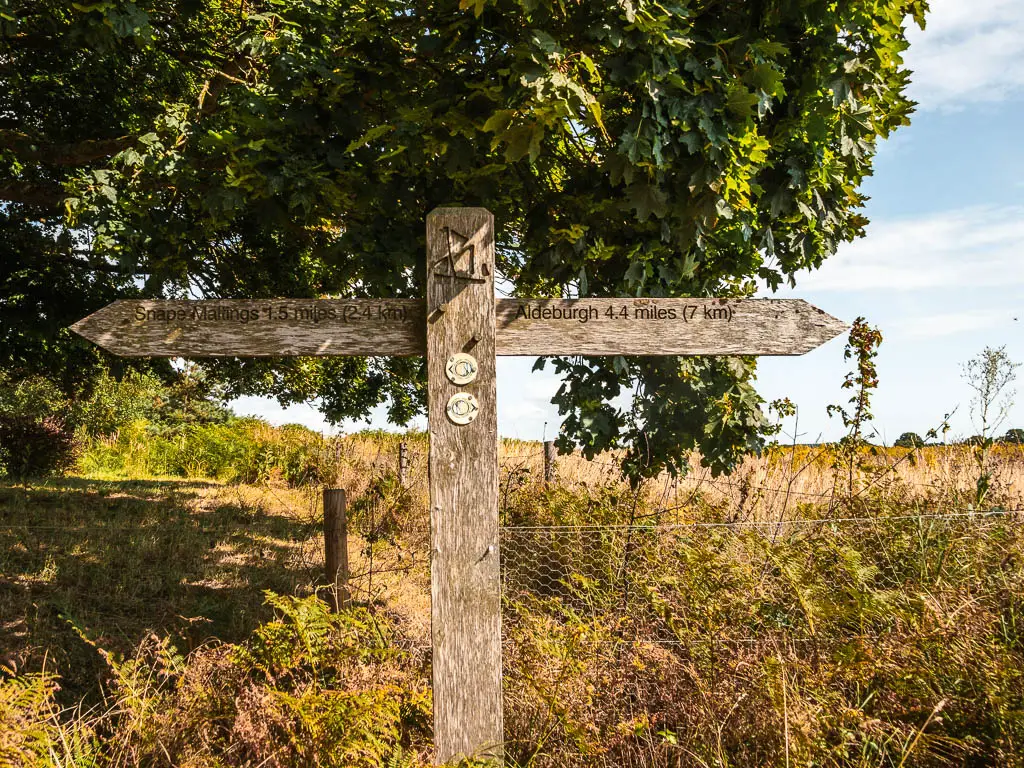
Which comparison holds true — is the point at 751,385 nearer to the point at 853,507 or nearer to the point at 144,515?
the point at 853,507

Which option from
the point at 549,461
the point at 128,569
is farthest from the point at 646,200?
the point at 128,569

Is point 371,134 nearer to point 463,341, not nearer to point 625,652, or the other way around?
point 463,341

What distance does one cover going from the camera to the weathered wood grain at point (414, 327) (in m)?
3.46

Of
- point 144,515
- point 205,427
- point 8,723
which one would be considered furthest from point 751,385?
point 205,427

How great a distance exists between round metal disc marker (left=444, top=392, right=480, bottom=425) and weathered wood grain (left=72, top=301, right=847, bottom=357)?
33 cm

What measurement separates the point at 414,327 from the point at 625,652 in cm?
221

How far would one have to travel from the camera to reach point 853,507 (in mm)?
6051

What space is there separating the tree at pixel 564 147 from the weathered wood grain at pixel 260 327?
103 centimetres

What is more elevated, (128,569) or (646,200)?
(646,200)

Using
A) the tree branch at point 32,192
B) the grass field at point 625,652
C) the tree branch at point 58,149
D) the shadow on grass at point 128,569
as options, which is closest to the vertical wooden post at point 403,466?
the shadow on grass at point 128,569

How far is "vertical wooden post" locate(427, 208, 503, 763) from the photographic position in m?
3.23

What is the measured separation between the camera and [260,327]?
11.4 feet

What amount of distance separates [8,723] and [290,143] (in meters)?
3.47

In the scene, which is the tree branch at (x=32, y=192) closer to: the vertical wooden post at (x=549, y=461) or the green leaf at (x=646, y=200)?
the green leaf at (x=646, y=200)
